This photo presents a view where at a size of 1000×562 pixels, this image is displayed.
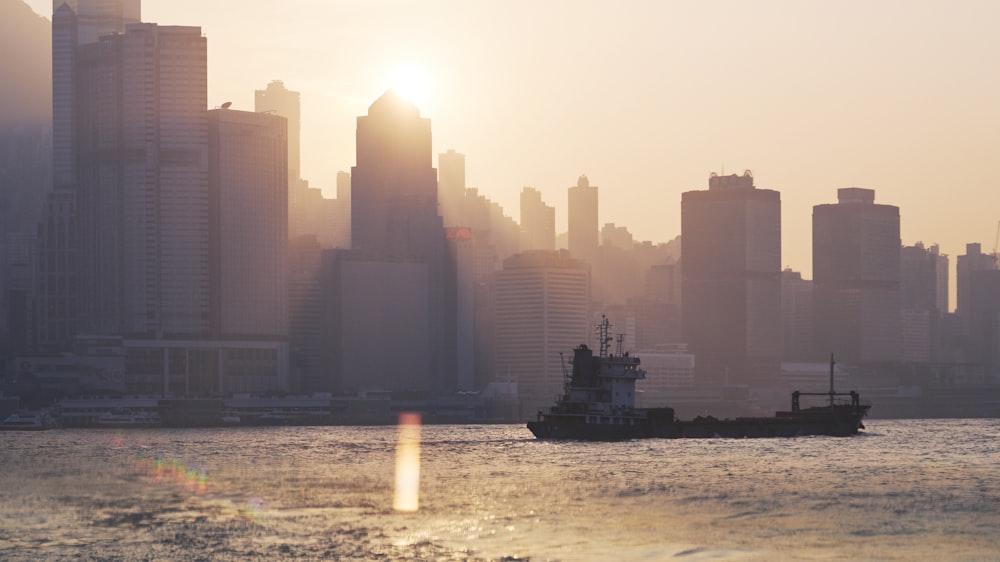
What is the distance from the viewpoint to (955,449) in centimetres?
19725

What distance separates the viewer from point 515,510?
10356cm

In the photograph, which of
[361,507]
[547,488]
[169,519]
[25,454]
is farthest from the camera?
[25,454]

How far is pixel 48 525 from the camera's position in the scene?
315 feet

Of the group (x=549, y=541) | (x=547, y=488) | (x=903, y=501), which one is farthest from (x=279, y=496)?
(x=903, y=501)

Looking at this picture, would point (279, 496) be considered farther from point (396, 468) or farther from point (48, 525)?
point (396, 468)

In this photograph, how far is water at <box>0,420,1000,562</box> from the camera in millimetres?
84438

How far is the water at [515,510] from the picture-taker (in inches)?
3324

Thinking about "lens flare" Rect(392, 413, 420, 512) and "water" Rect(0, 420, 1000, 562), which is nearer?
"water" Rect(0, 420, 1000, 562)

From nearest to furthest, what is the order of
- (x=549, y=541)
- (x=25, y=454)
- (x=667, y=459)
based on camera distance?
(x=549, y=541) → (x=667, y=459) → (x=25, y=454)

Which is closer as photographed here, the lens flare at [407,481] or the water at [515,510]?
the water at [515,510]

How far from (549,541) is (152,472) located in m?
72.4

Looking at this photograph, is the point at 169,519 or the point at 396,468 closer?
the point at 169,519

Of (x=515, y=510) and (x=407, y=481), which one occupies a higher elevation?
(x=515, y=510)

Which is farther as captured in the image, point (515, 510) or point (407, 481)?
point (407, 481)
